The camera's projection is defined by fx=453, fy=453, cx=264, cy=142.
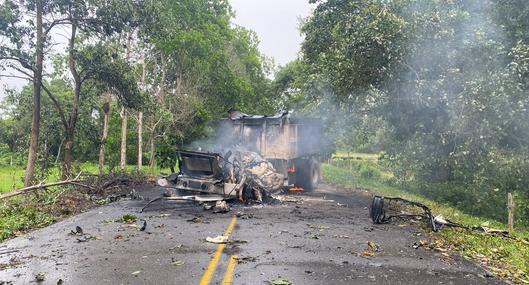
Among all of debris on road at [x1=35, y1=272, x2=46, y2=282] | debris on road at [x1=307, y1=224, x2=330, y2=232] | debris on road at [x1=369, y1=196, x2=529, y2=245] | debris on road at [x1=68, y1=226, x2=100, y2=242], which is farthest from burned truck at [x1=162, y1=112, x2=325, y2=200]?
debris on road at [x1=35, y1=272, x2=46, y2=282]

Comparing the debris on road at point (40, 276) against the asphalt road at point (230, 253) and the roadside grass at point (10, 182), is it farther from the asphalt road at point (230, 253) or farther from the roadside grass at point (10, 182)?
the roadside grass at point (10, 182)

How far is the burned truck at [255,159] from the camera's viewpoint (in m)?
13.4

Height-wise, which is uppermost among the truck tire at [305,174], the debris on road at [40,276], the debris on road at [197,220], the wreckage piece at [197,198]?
the truck tire at [305,174]

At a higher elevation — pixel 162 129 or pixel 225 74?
pixel 225 74

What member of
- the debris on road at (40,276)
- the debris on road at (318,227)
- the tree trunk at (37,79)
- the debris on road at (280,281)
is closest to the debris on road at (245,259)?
the debris on road at (280,281)

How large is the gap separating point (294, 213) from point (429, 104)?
6007mm

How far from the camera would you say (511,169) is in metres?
17.5

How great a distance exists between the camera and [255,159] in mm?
14883

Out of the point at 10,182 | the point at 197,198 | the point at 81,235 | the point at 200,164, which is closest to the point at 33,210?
the point at 81,235

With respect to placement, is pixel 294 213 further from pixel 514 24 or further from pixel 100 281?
pixel 514 24

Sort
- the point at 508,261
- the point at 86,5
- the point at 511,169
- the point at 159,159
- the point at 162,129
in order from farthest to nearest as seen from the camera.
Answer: the point at 162,129, the point at 159,159, the point at 511,169, the point at 86,5, the point at 508,261

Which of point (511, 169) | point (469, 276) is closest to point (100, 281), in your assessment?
point (469, 276)

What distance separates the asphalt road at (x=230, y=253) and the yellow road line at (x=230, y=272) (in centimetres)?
1

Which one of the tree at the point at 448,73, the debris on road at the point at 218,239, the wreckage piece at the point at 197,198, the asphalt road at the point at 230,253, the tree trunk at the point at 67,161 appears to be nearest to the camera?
the asphalt road at the point at 230,253
